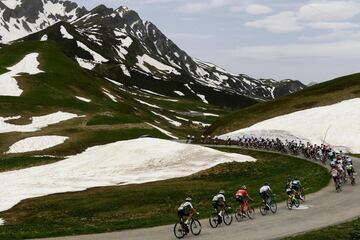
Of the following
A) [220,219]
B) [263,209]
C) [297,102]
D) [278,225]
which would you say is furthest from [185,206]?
[297,102]

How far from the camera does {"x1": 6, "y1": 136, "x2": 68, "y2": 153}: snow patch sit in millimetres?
80812

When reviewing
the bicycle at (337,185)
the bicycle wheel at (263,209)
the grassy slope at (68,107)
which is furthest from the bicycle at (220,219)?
the grassy slope at (68,107)

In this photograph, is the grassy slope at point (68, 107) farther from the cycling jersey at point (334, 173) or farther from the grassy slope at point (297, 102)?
the cycling jersey at point (334, 173)

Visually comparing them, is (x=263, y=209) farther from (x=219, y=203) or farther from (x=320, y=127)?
(x=320, y=127)

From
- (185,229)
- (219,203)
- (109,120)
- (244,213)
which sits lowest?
(244,213)

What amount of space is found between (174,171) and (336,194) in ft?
80.3

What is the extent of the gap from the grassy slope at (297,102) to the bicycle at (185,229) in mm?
74732

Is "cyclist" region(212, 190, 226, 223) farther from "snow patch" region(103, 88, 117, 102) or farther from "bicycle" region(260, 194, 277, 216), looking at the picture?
"snow patch" region(103, 88, 117, 102)

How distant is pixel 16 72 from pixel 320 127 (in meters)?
81.9

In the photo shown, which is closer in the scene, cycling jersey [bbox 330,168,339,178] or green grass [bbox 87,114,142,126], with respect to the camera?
cycling jersey [bbox 330,168,339,178]

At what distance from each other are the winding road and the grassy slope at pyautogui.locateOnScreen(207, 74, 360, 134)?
219 ft

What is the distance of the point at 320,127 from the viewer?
89.3m

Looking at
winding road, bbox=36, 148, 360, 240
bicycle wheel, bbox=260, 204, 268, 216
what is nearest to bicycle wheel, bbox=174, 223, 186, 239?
winding road, bbox=36, 148, 360, 240

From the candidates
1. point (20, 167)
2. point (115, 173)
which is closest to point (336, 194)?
point (115, 173)
